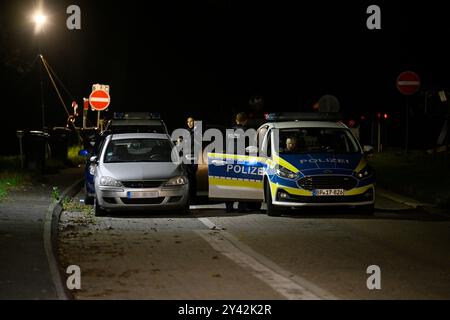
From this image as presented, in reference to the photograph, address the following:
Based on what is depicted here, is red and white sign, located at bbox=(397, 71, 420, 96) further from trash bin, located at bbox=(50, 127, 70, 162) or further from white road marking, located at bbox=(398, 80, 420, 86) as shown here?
trash bin, located at bbox=(50, 127, 70, 162)

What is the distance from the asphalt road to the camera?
30.3 feet

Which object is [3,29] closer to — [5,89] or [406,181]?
[406,181]

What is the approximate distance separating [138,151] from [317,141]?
349cm

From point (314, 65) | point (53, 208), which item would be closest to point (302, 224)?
point (53, 208)

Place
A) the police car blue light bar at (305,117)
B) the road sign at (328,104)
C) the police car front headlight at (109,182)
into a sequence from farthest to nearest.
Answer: the road sign at (328,104) < the police car blue light bar at (305,117) < the police car front headlight at (109,182)

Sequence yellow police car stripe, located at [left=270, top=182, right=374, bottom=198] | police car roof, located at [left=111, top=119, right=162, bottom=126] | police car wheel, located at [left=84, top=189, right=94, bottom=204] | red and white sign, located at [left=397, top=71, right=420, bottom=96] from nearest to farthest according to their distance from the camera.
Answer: yellow police car stripe, located at [left=270, top=182, right=374, bottom=198]
police car wheel, located at [left=84, top=189, right=94, bottom=204]
police car roof, located at [left=111, top=119, right=162, bottom=126]
red and white sign, located at [left=397, top=71, right=420, bottom=96]

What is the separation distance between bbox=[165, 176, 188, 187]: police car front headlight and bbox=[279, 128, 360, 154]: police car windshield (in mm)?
1857

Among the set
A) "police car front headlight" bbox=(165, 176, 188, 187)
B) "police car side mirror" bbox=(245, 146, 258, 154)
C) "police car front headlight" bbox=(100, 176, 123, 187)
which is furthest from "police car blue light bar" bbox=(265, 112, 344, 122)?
"police car front headlight" bbox=(100, 176, 123, 187)

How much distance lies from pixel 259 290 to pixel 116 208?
285 inches

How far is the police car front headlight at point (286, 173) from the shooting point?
15.8 m

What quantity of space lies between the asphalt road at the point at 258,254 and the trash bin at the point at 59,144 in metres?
13.9

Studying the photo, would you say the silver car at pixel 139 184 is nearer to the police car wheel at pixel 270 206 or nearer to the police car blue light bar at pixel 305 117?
the police car wheel at pixel 270 206

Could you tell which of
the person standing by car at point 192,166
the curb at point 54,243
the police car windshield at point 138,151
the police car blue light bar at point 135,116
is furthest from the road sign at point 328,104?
the police car windshield at point 138,151

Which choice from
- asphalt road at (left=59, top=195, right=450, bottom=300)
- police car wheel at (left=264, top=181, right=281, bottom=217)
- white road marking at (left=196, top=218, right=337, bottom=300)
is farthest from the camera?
police car wheel at (left=264, top=181, right=281, bottom=217)
